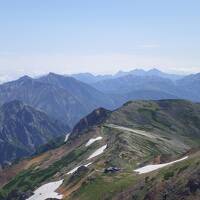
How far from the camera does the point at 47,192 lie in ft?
472

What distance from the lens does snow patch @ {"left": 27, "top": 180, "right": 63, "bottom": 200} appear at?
13535cm

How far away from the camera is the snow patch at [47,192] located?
444ft

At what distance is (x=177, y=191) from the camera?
268 ft

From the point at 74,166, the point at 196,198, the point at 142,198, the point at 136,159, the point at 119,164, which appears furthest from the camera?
the point at 74,166

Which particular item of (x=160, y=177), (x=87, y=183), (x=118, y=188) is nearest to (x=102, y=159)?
(x=87, y=183)

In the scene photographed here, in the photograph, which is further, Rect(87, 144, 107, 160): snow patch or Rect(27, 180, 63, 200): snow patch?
Rect(87, 144, 107, 160): snow patch

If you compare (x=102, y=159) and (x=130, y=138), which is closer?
(x=102, y=159)

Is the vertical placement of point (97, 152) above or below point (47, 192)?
below

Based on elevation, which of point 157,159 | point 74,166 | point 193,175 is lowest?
point 74,166

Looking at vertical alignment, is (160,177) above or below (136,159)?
above

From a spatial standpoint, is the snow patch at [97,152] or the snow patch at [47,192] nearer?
the snow patch at [47,192]

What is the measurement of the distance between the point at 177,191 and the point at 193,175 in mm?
4000

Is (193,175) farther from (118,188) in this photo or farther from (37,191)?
(37,191)

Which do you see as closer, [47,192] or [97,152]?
[47,192]
